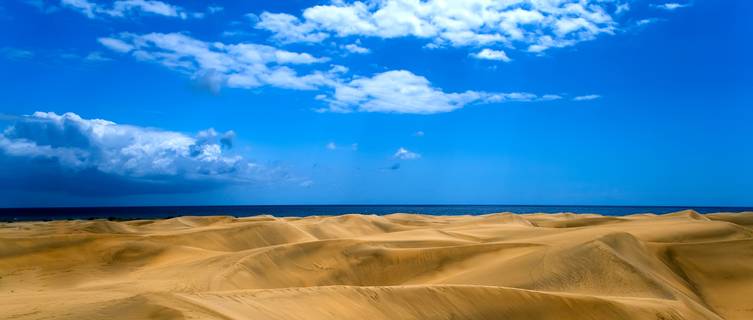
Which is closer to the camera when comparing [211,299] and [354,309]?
[211,299]

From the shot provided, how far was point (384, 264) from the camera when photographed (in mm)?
14836

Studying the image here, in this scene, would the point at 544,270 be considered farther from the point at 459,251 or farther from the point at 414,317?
the point at 414,317

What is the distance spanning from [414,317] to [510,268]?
18.0 ft

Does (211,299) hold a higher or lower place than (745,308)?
higher

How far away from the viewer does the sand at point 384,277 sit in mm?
7371

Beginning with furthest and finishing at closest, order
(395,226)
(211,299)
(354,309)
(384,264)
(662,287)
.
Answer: (395,226)
(384,264)
(662,287)
(354,309)
(211,299)

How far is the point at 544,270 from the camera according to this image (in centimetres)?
1190

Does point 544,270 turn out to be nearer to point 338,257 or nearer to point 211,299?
point 338,257

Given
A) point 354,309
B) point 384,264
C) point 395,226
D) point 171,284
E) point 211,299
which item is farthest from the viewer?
point 395,226

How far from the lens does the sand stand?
737 cm

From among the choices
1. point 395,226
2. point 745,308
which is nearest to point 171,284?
point 745,308

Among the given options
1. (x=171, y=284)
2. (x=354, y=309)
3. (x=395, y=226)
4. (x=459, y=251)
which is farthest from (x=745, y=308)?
(x=395, y=226)

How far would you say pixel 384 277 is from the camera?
1429 cm

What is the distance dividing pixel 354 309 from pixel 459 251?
8.05 m
